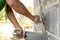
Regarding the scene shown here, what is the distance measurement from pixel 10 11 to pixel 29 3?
3.42m

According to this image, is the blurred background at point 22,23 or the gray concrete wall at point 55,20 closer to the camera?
the gray concrete wall at point 55,20

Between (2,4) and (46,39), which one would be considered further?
(2,4)

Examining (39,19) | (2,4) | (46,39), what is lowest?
(46,39)

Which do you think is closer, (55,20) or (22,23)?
(55,20)

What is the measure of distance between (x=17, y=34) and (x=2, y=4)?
37cm

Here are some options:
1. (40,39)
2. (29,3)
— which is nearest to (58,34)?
(40,39)

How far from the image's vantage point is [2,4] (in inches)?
54.6

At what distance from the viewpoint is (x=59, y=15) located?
2.61 feet

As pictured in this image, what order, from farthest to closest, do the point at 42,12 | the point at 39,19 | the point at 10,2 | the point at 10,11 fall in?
the point at 10,11 → the point at 42,12 → the point at 39,19 → the point at 10,2

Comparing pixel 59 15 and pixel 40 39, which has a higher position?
pixel 59 15

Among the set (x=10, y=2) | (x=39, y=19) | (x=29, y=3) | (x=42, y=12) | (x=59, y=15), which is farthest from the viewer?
(x=29, y=3)

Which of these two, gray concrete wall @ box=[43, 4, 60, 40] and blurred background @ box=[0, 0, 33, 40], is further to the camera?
blurred background @ box=[0, 0, 33, 40]

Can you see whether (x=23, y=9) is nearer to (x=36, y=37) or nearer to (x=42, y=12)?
(x=36, y=37)

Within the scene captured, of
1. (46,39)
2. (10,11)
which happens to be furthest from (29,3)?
(46,39)
